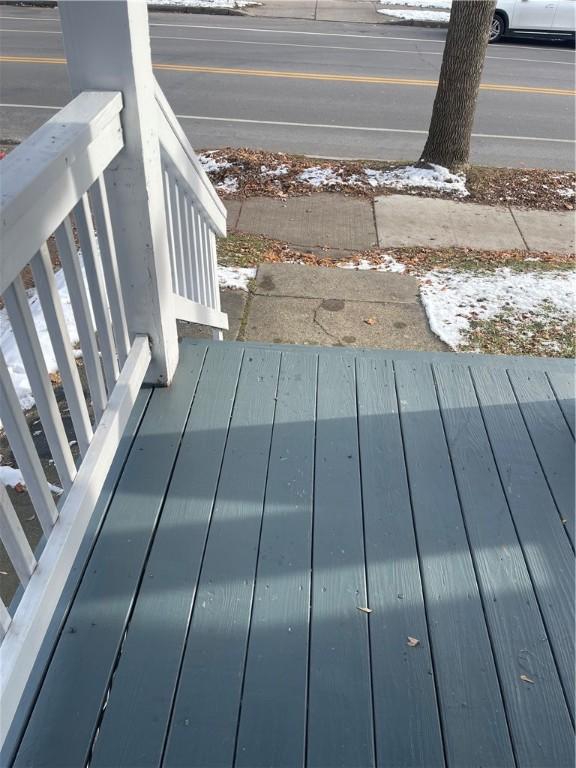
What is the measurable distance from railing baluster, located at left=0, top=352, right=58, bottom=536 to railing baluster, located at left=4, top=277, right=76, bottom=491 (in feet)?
0.32

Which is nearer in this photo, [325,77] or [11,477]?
[11,477]

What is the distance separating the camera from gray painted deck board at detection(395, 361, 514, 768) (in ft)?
5.11

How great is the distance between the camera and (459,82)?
641 cm

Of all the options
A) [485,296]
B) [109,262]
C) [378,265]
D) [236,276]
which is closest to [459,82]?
[378,265]

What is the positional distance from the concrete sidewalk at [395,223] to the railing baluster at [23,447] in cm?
401

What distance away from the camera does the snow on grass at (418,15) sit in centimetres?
1712

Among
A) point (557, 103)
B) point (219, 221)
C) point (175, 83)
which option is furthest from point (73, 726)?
point (557, 103)

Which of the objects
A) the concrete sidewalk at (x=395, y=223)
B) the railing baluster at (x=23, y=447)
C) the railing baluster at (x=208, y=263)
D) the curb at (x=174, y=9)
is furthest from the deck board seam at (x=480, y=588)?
the curb at (x=174, y=9)

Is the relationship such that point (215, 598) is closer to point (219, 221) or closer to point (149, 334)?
point (149, 334)

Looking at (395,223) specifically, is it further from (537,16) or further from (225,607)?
(537,16)

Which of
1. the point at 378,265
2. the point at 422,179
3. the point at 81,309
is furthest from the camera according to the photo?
the point at 422,179

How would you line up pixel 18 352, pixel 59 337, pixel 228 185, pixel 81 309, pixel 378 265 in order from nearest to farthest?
1. pixel 59 337
2. pixel 81 309
3. pixel 18 352
4. pixel 378 265
5. pixel 228 185

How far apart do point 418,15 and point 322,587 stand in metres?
19.3

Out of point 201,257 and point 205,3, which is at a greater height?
point 201,257
